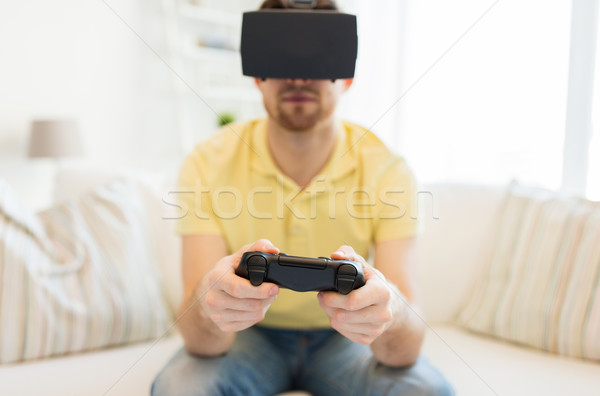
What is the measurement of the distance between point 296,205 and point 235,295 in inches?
15.1

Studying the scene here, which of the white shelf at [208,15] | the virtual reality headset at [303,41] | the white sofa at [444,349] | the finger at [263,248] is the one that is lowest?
the white sofa at [444,349]

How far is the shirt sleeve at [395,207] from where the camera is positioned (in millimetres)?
1035

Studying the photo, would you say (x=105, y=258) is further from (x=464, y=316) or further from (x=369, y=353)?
(x=464, y=316)

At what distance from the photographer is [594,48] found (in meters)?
1.58

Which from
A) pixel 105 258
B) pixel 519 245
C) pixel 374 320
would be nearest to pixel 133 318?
pixel 105 258

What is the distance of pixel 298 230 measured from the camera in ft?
3.34

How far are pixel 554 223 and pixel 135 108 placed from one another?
2.37m

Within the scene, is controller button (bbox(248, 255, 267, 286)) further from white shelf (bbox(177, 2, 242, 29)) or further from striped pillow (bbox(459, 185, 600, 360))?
white shelf (bbox(177, 2, 242, 29))

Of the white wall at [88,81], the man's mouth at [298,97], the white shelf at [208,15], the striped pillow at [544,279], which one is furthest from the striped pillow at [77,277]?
the white shelf at [208,15]

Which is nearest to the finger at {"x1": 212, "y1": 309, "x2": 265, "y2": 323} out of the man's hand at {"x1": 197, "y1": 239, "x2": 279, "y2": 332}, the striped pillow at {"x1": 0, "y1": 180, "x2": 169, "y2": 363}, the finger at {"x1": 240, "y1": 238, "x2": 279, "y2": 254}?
the man's hand at {"x1": 197, "y1": 239, "x2": 279, "y2": 332}

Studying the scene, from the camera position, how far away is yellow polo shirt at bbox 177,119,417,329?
1.03 m

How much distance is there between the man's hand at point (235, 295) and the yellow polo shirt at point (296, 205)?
0.90 feet
